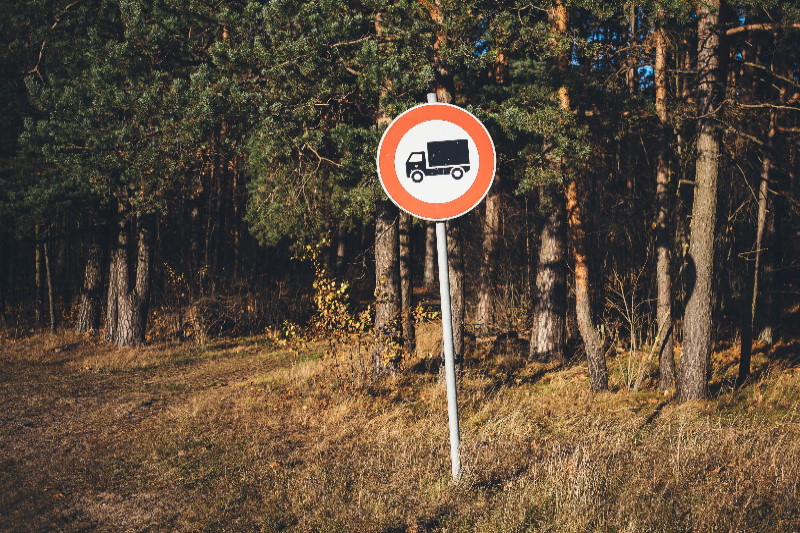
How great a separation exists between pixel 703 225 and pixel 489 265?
274 inches

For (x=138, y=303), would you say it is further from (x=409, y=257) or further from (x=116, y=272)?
(x=409, y=257)

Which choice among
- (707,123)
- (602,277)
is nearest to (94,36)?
(707,123)

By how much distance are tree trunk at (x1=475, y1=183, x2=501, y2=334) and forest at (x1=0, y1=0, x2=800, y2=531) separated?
0.05 metres

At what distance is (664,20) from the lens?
338 inches

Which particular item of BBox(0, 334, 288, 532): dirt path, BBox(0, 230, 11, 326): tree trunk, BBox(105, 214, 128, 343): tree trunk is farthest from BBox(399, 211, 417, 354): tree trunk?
BBox(0, 230, 11, 326): tree trunk

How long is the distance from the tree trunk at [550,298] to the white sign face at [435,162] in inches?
302

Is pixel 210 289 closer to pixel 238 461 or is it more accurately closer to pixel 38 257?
pixel 38 257

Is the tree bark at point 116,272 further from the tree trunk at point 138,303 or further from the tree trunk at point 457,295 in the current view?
the tree trunk at point 457,295

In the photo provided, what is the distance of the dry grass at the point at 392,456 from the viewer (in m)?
4.38

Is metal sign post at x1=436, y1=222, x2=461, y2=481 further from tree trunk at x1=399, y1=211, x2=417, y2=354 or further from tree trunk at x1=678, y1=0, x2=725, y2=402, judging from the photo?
tree trunk at x1=399, y1=211, x2=417, y2=354

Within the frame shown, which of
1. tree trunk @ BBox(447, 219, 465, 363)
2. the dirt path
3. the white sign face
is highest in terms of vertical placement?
the white sign face

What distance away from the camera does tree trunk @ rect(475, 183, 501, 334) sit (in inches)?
595

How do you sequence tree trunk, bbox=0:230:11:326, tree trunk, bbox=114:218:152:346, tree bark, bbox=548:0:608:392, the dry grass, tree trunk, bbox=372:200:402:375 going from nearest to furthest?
the dry grass < tree bark, bbox=548:0:608:392 < tree trunk, bbox=372:200:402:375 < tree trunk, bbox=114:218:152:346 < tree trunk, bbox=0:230:11:326

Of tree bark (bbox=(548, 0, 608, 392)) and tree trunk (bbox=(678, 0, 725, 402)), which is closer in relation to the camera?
tree trunk (bbox=(678, 0, 725, 402))
